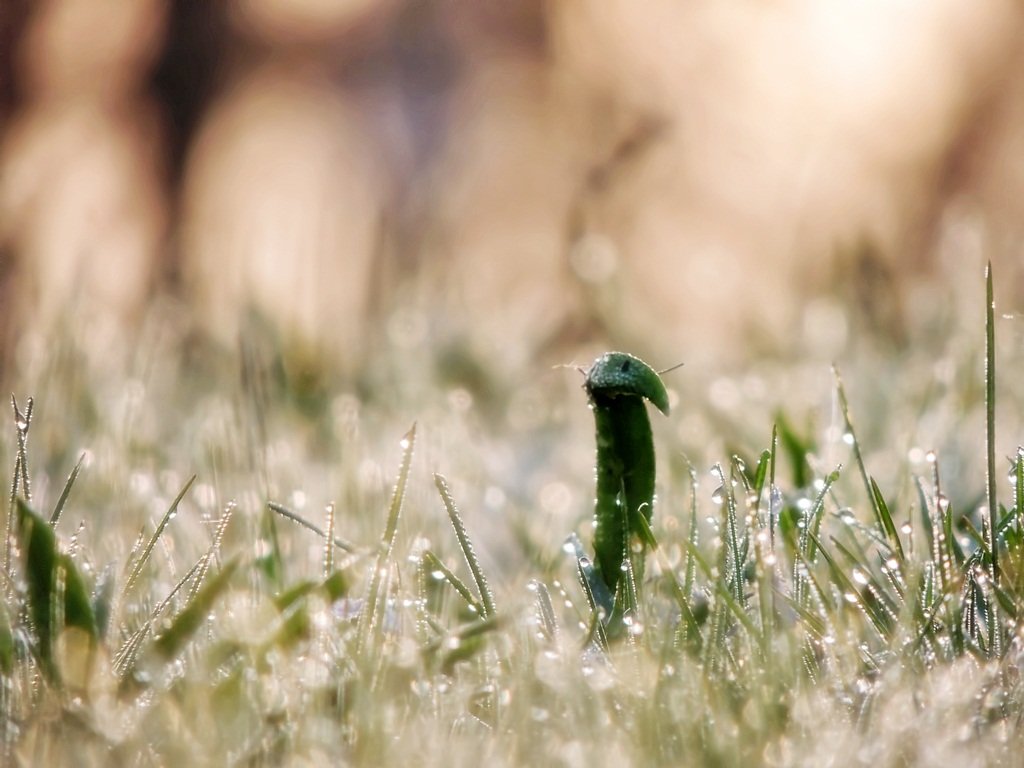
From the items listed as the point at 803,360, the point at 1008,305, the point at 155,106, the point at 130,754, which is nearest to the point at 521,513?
the point at 130,754

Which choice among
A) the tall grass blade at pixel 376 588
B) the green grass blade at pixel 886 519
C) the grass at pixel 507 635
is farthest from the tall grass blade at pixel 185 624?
the green grass blade at pixel 886 519

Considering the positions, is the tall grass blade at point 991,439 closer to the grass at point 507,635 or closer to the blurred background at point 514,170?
the grass at point 507,635

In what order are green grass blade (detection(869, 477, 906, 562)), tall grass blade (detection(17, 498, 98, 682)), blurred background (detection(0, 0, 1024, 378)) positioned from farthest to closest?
blurred background (detection(0, 0, 1024, 378))
green grass blade (detection(869, 477, 906, 562))
tall grass blade (detection(17, 498, 98, 682))

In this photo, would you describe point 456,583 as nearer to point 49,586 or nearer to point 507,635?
point 507,635

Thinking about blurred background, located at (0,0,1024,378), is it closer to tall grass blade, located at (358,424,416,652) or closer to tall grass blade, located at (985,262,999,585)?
tall grass blade, located at (358,424,416,652)

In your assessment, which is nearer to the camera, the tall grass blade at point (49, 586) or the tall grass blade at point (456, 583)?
the tall grass blade at point (49, 586)

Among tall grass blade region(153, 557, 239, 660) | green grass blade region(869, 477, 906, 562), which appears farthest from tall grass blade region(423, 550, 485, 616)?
green grass blade region(869, 477, 906, 562)

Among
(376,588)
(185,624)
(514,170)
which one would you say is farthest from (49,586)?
(514,170)

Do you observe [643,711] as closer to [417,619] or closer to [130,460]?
[417,619]
